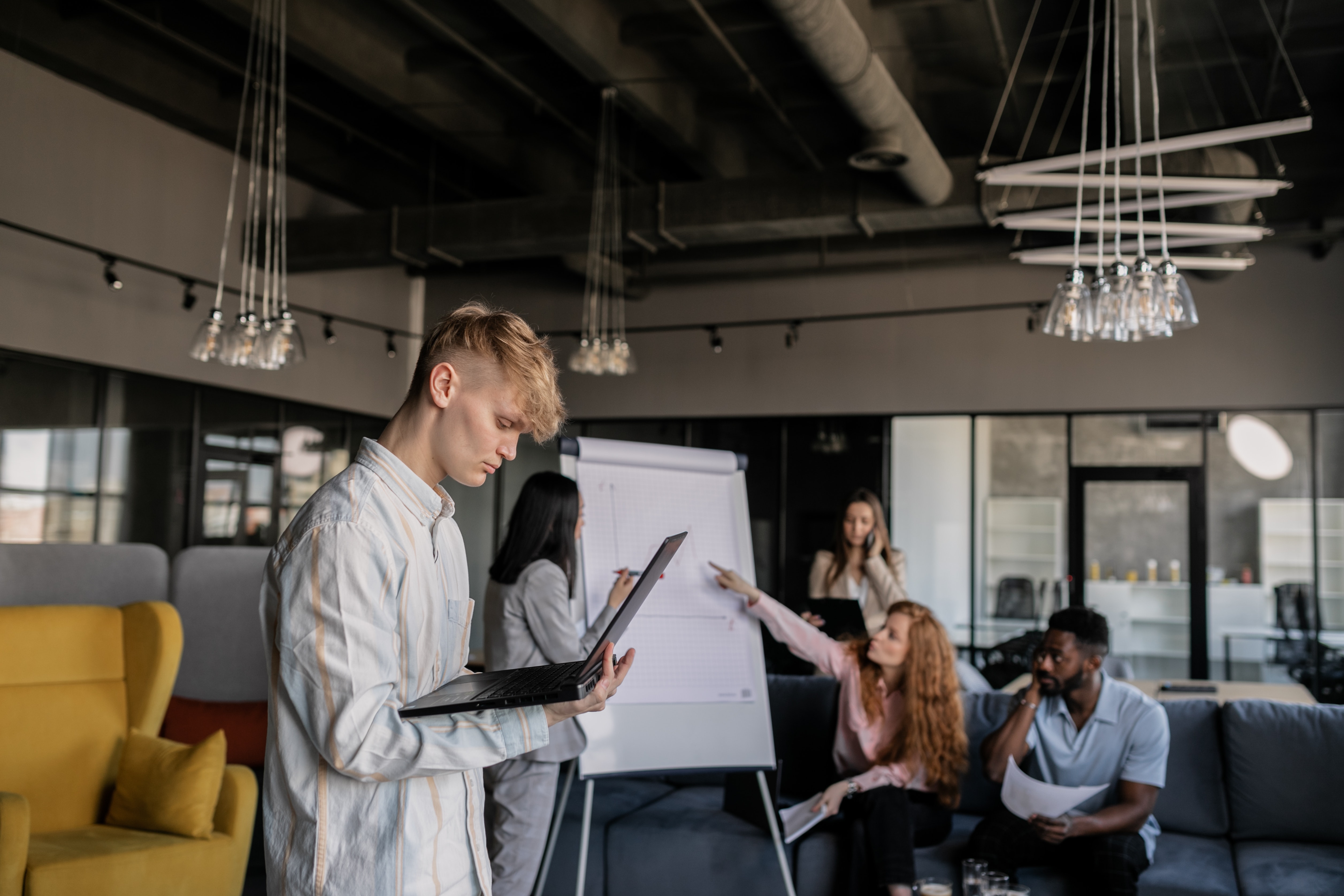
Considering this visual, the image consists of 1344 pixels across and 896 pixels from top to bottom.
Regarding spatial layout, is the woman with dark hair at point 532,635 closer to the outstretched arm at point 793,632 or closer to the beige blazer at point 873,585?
the outstretched arm at point 793,632

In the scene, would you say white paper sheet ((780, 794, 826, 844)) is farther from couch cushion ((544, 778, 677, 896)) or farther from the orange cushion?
the orange cushion

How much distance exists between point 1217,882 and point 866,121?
3851mm

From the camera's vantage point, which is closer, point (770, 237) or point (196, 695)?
point (196, 695)

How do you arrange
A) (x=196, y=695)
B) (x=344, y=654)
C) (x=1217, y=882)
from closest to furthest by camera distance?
(x=344, y=654), (x=1217, y=882), (x=196, y=695)

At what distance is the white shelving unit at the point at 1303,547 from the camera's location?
7.67 metres

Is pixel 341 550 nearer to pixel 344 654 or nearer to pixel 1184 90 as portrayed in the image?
pixel 344 654

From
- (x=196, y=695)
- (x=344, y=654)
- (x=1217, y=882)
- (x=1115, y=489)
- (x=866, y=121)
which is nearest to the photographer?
(x=344, y=654)

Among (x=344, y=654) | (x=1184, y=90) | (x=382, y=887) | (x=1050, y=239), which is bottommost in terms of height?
(x=382, y=887)

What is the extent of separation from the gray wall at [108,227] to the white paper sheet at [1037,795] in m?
6.21

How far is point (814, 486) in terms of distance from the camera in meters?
9.02

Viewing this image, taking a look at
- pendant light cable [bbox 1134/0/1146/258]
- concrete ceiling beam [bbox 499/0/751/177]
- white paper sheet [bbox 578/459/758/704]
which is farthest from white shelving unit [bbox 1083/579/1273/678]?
white paper sheet [bbox 578/459/758/704]

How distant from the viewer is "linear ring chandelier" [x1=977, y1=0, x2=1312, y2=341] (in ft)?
10.4

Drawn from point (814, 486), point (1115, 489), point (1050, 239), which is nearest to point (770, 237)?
point (1050, 239)

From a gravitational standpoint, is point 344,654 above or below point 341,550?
below
